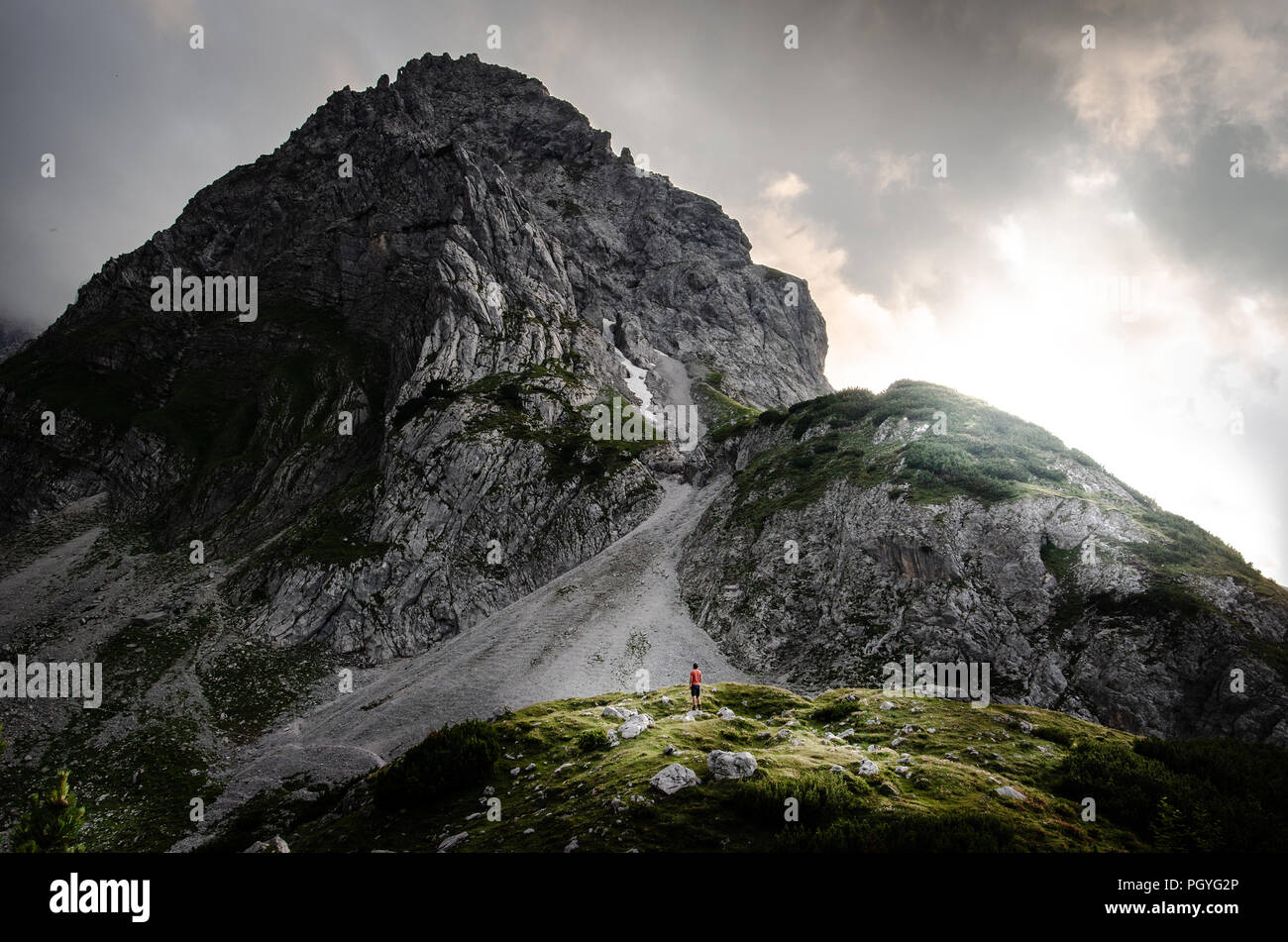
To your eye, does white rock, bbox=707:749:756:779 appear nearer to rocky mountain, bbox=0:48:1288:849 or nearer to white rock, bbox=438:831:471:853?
white rock, bbox=438:831:471:853

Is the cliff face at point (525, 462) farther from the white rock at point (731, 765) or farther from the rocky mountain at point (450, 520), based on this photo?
the white rock at point (731, 765)

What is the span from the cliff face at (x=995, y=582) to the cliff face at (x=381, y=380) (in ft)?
82.0

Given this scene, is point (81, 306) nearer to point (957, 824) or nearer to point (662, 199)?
point (662, 199)

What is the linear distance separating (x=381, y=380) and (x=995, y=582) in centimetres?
9503

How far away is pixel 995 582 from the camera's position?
1355 inches

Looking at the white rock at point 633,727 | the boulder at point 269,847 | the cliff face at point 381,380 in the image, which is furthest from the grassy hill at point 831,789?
the cliff face at point 381,380

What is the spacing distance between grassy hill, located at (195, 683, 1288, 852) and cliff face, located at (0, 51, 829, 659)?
42.9m

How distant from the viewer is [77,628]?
54.2 metres

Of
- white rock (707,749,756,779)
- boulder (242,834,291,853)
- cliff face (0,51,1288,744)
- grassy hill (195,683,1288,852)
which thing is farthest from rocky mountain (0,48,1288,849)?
boulder (242,834,291,853)

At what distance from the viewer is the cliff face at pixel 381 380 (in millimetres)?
63594

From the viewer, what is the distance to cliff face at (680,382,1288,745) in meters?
26.2

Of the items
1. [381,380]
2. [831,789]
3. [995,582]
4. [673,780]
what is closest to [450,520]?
[381,380]

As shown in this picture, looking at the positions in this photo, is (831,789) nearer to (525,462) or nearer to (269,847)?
(269,847)
